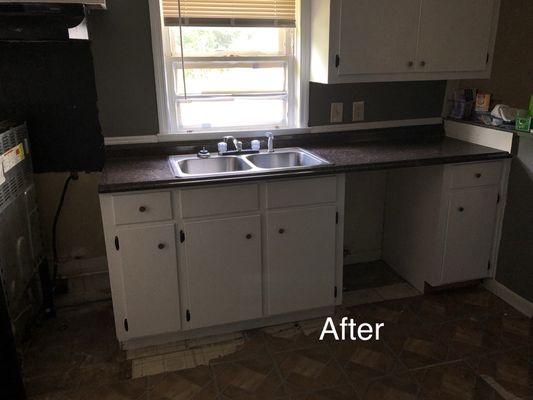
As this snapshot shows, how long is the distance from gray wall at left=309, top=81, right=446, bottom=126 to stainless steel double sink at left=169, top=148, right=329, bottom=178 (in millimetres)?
315

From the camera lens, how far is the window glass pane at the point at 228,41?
2.60 m

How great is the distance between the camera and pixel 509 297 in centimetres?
272

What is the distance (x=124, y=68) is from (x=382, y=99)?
5.32ft

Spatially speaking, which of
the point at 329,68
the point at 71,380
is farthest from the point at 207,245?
the point at 329,68

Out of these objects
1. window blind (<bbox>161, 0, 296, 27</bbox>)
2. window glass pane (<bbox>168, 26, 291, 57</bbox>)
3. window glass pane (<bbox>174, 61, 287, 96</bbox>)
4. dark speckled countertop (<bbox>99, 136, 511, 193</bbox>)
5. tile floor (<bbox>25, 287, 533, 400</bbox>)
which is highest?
window blind (<bbox>161, 0, 296, 27</bbox>)

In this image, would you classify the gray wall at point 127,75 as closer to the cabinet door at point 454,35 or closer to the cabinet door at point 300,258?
the cabinet door at point 454,35

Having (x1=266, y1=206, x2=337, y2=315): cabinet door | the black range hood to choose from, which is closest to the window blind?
the black range hood

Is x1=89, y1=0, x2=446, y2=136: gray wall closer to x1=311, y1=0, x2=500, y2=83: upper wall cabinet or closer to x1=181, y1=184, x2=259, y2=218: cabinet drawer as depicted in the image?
x1=311, y1=0, x2=500, y2=83: upper wall cabinet

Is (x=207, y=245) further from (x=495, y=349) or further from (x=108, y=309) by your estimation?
(x=495, y=349)

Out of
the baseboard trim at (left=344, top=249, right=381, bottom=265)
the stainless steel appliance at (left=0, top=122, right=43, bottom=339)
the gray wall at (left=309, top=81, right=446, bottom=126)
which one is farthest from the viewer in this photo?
the baseboard trim at (left=344, top=249, right=381, bottom=265)

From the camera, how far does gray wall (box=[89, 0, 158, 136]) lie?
2428 mm

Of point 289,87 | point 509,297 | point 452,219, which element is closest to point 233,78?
point 289,87

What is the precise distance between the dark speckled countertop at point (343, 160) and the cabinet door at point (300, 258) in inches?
9.6

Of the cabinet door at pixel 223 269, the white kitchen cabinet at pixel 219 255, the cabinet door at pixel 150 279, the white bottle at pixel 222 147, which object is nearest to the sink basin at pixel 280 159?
the white bottle at pixel 222 147
